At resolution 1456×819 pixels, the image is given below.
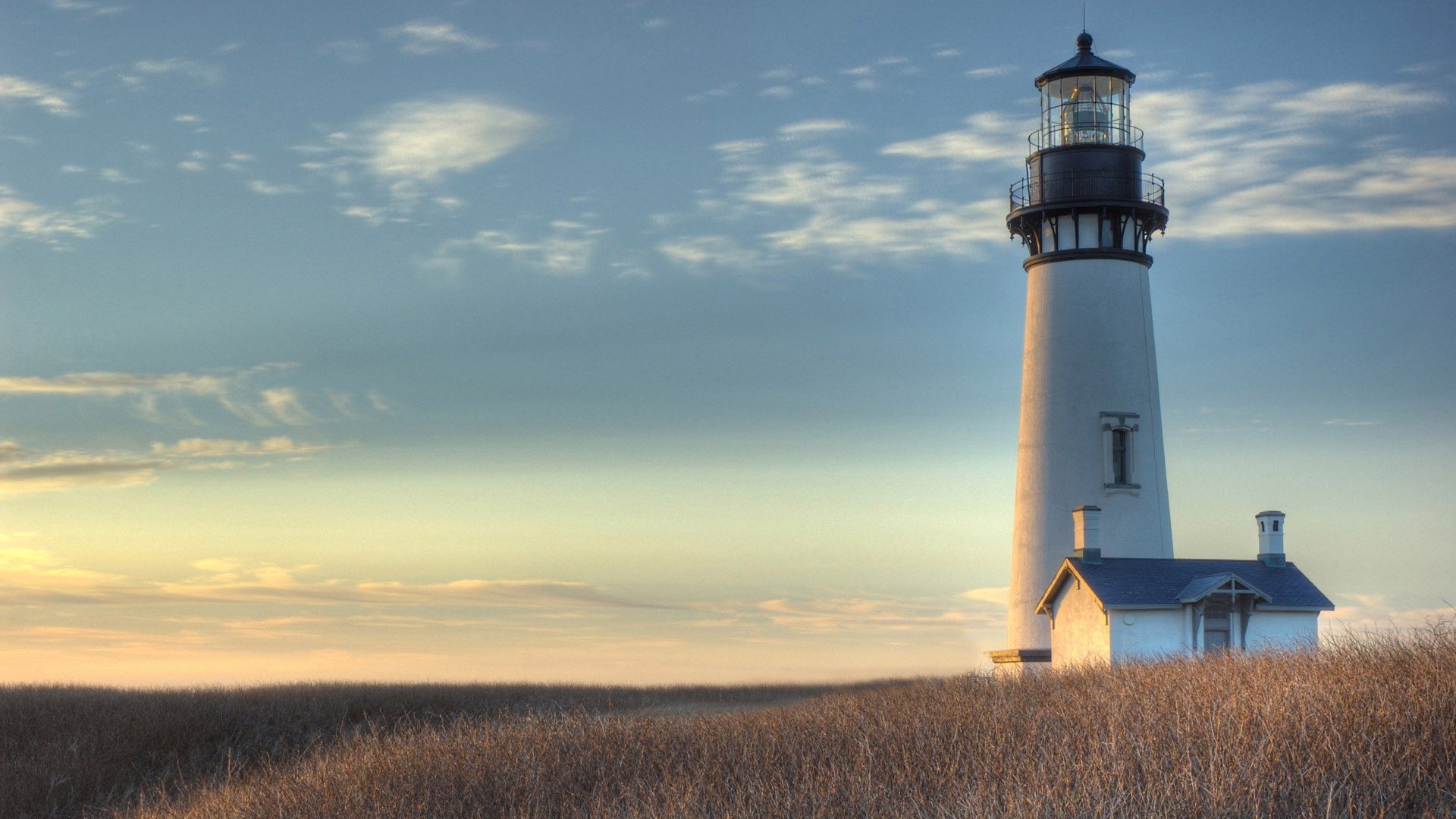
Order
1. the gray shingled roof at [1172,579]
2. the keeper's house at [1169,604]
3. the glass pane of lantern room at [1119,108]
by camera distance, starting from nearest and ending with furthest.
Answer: the keeper's house at [1169,604], the gray shingled roof at [1172,579], the glass pane of lantern room at [1119,108]

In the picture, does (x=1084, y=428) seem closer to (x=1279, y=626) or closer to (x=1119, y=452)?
(x=1119, y=452)

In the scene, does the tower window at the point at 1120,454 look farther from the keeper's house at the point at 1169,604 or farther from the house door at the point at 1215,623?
the house door at the point at 1215,623

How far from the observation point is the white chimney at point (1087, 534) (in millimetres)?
25844

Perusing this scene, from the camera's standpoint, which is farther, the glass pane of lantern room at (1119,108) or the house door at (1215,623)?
the glass pane of lantern room at (1119,108)

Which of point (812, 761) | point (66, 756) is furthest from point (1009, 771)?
point (66, 756)

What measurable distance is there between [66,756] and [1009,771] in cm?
1734

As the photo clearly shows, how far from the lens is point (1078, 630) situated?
2577 cm

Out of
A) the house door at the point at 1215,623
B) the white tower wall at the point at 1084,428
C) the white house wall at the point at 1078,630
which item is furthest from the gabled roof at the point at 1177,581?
the white tower wall at the point at 1084,428

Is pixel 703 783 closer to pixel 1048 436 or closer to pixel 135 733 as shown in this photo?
pixel 135 733

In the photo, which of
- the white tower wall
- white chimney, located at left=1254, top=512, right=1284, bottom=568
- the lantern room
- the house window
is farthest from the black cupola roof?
white chimney, located at left=1254, top=512, right=1284, bottom=568

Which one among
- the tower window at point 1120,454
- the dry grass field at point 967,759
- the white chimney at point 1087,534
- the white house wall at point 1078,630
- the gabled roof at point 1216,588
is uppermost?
the tower window at point 1120,454

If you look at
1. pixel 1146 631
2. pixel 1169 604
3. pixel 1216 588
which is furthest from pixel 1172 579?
pixel 1146 631

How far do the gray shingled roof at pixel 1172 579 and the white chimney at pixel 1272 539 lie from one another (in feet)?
0.66

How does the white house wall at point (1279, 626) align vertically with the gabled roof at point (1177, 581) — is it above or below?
below
